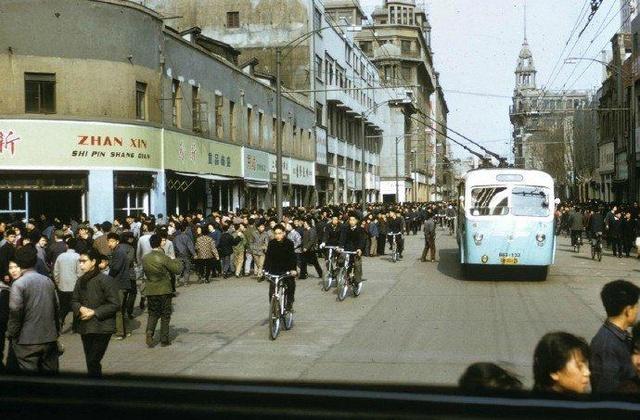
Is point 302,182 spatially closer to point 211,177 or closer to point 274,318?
point 211,177

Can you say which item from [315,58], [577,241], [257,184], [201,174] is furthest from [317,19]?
[577,241]

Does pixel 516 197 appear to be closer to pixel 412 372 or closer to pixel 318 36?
pixel 412 372

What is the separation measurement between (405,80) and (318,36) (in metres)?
62.6

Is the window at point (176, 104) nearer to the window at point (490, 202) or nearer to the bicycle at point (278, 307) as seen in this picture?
the window at point (490, 202)

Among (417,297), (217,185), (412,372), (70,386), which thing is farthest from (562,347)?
(217,185)

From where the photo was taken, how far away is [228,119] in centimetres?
3809

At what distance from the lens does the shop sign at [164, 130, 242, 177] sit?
30234mm

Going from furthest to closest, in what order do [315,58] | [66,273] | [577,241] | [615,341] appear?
[315,58]
[577,241]
[66,273]
[615,341]

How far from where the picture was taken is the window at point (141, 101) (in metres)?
28.3

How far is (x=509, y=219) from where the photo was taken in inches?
815

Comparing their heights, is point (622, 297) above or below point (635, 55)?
below

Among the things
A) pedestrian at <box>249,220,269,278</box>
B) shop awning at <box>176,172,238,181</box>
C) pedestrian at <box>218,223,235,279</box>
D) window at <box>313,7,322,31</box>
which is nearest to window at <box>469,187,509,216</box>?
pedestrian at <box>249,220,269,278</box>

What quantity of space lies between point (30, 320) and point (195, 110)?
26793mm

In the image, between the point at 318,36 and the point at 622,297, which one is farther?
the point at 318,36
